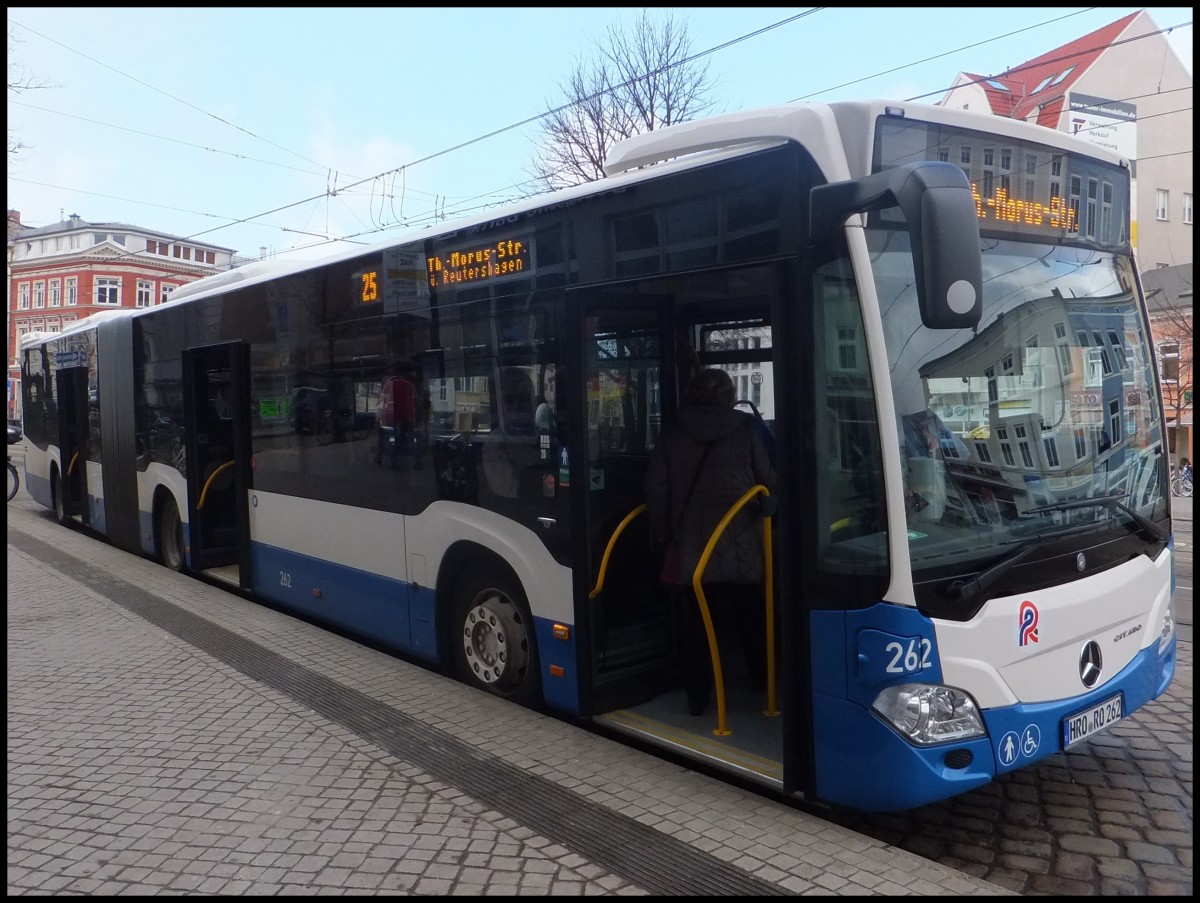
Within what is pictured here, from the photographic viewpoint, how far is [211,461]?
10.0 meters

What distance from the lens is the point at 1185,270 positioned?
31.8m

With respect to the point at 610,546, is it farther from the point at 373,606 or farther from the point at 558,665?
the point at 373,606

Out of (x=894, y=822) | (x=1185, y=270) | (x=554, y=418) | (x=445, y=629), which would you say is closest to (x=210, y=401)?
(x=445, y=629)

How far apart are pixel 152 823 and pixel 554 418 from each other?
2.61 m

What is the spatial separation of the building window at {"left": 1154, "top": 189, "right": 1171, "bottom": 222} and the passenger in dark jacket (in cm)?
4054

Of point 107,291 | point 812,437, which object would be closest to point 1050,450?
point 812,437

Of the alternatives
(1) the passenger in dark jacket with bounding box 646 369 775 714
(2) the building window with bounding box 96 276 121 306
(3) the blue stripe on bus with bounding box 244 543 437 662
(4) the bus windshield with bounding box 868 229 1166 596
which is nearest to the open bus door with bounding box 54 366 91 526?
(3) the blue stripe on bus with bounding box 244 543 437 662

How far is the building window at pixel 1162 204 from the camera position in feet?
128

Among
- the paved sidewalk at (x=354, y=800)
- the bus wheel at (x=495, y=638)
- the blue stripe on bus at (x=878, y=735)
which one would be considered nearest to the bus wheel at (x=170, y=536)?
the paved sidewalk at (x=354, y=800)

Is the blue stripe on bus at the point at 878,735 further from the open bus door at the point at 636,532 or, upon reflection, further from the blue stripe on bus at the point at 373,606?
the blue stripe on bus at the point at 373,606

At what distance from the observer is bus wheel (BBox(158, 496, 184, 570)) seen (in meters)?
10.6

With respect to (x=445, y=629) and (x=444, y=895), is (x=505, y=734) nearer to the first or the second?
(x=445, y=629)

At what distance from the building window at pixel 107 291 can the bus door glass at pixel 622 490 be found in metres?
81.7

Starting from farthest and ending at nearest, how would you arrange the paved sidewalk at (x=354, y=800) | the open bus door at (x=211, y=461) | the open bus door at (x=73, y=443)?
1. the open bus door at (x=73, y=443)
2. the open bus door at (x=211, y=461)
3. the paved sidewalk at (x=354, y=800)
